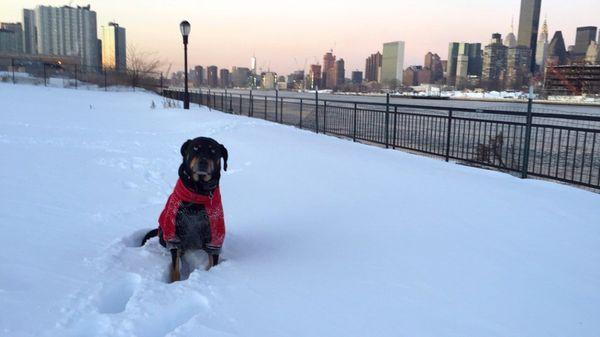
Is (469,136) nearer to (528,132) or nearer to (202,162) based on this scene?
(528,132)

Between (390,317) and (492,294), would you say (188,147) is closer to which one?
(390,317)

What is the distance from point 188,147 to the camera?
11.9ft

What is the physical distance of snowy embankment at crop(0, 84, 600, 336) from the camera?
2.73 metres

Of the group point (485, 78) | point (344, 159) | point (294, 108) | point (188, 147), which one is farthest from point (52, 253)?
point (485, 78)

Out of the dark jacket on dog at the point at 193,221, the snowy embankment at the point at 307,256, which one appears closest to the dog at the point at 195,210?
the dark jacket on dog at the point at 193,221

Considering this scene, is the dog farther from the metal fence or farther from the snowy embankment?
the metal fence

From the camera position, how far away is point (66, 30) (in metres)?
145

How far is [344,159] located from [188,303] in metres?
6.67

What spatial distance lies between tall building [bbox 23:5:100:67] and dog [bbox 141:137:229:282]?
156m

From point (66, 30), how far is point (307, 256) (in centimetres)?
16549

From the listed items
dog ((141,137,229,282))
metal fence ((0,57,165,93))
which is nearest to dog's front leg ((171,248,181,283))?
dog ((141,137,229,282))

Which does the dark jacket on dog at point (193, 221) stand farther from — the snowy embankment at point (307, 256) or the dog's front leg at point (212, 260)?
the snowy embankment at point (307, 256)

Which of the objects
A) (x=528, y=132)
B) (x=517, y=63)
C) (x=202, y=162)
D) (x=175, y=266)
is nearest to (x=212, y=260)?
(x=175, y=266)

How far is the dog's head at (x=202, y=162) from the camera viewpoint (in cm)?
344
